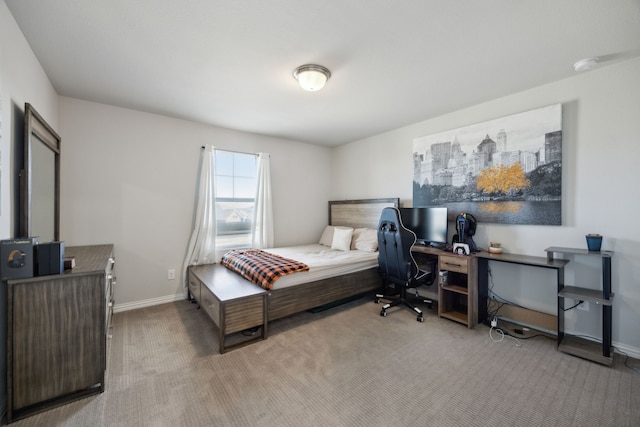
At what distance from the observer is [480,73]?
2314 millimetres

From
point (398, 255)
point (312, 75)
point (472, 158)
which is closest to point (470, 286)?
point (398, 255)

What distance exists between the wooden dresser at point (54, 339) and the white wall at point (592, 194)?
371 centimetres

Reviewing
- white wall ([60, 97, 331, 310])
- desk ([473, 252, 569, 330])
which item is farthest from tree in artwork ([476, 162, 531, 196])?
white wall ([60, 97, 331, 310])

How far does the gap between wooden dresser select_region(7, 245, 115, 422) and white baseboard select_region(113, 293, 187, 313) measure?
156cm

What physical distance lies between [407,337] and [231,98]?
3.12 meters

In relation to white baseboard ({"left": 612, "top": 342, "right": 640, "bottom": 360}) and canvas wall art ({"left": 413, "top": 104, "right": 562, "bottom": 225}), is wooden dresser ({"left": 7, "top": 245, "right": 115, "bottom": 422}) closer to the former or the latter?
canvas wall art ({"left": 413, "top": 104, "right": 562, "bottom": 225})

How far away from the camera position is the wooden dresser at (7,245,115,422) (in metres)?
1.49

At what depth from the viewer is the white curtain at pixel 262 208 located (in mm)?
4078

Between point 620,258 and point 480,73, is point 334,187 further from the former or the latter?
point 620,258

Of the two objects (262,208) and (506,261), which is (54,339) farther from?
(506,261)

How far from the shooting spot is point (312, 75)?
220cm

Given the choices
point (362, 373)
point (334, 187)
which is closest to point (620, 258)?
point (362, 373)

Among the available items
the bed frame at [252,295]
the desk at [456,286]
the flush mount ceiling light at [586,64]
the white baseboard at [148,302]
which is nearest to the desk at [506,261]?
the desk at [456,286]

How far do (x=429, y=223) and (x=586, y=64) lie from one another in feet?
6.41
